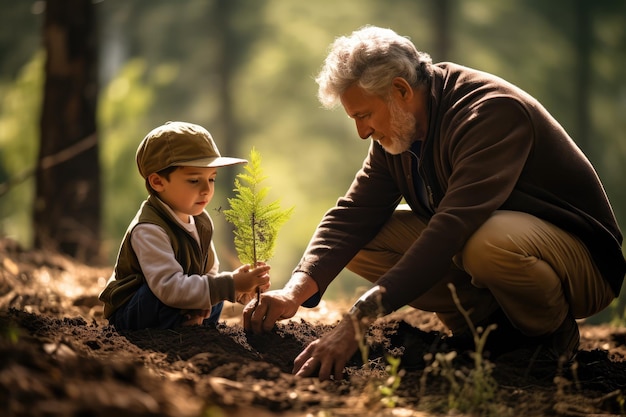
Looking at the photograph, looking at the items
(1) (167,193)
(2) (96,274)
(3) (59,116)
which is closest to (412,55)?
(1) (167,193)

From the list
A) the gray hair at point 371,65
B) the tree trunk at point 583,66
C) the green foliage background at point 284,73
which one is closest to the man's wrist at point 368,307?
the gray hair at point 371,65

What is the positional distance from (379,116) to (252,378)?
1770mm

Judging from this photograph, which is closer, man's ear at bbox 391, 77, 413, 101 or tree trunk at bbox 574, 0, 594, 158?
man's ear at bbox 391, 77, 413, 101

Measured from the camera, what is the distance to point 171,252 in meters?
4.12

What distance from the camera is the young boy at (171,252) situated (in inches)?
159

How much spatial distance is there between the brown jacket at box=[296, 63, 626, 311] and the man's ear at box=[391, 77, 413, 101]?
5.6 inches

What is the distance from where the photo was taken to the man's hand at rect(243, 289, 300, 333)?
4227 mm

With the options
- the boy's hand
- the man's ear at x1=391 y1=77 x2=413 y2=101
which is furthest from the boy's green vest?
the man's ear at x1=391 y1=77 x2=413 y2=101

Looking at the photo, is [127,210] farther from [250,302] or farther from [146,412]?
[146,412]

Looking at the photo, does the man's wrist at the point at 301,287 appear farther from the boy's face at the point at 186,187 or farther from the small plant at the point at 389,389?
the small plant at the point at 389,389

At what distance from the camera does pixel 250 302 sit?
438 cm

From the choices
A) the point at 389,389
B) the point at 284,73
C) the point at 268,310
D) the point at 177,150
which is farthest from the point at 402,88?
the point at 284,73

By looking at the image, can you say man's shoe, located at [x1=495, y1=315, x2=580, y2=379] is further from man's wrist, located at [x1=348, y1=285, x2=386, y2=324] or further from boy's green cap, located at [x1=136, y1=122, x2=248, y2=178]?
boy's green cap, located at [x1=136, y1=122, x2=248, y2=178]

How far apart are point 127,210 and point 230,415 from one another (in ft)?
49.2
